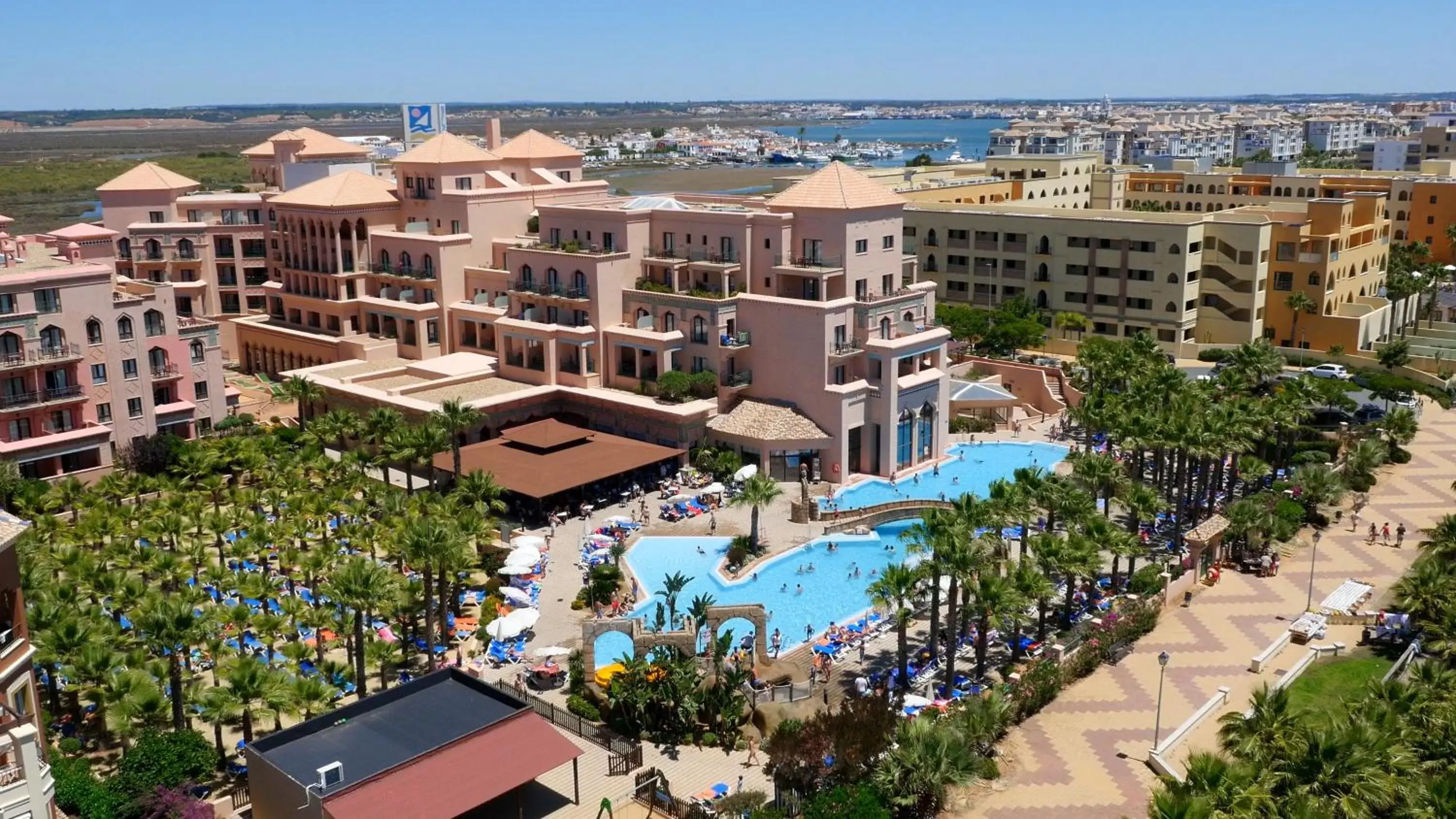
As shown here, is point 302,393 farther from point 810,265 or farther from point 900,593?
point 900,593

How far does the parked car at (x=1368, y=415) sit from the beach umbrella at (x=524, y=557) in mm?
50835

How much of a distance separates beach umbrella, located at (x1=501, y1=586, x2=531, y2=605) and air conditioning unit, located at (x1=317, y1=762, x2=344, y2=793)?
15963 mm

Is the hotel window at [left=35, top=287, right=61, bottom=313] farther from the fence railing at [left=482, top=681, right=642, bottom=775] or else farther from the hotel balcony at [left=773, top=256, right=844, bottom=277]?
the hotel balcony at [left=773, top=256, right=844, bottom=277]

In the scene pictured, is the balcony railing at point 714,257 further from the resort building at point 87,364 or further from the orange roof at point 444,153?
the resort building at point 87,364

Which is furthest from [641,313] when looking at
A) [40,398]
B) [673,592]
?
[40,398]

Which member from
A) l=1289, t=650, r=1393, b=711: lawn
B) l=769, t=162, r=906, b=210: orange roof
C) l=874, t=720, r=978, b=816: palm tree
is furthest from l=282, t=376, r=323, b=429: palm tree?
l=1289, t=650, r=1393, b=711: lawn

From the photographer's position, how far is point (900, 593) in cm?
3791

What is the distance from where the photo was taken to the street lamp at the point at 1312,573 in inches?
1839

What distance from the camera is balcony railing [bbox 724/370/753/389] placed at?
6581 cm

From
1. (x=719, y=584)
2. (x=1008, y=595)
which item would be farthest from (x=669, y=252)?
(x=1008, y=595)

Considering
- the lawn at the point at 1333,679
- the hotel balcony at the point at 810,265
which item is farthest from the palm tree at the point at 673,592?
the hotel balcony at the point at 810,265

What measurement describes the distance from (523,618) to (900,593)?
14112 mm

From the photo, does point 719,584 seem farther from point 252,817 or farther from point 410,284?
point 410,284

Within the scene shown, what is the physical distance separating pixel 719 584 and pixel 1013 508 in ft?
46.0
